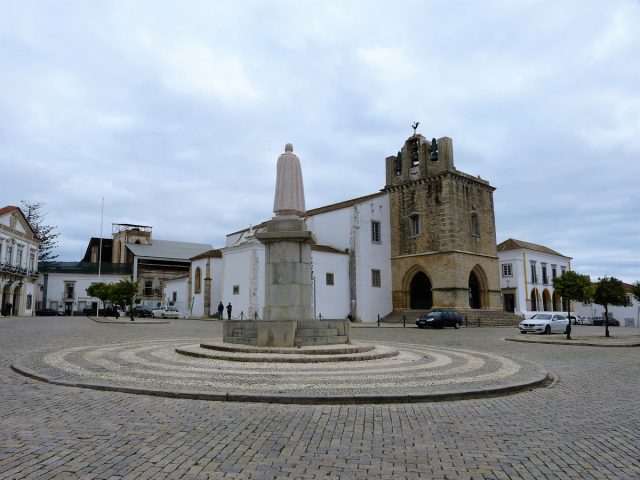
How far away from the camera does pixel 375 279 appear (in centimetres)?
4034

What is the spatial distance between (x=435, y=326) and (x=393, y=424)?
26555 millimetres

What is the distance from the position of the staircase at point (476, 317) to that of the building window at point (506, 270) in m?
11.4

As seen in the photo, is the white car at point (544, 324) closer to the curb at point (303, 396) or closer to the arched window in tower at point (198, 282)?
the curb at point (303, 396)

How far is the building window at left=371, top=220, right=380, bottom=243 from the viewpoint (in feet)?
134

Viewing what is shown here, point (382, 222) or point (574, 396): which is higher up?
point (382, 222)

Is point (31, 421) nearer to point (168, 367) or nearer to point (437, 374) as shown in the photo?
point (168, 367)

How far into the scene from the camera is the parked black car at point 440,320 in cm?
3136

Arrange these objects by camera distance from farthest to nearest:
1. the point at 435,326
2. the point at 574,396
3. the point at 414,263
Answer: the point at 414,263
the point at 435,326
the point at 574,396

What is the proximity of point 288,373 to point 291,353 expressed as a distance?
88.8 inches

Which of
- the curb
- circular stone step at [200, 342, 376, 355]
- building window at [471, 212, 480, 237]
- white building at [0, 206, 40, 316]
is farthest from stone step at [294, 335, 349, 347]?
white building at [0, 206, 40, 316]

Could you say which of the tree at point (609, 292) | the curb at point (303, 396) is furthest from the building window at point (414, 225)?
the curb at point (303, 396)

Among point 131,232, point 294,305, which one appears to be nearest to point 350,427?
point 294,305

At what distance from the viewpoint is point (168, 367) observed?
Result: 400 inches

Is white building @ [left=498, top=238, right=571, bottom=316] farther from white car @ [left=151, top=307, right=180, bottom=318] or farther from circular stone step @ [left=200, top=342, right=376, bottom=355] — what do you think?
circular stone step @ [left=200, top=342, right=376, bottom=355]
